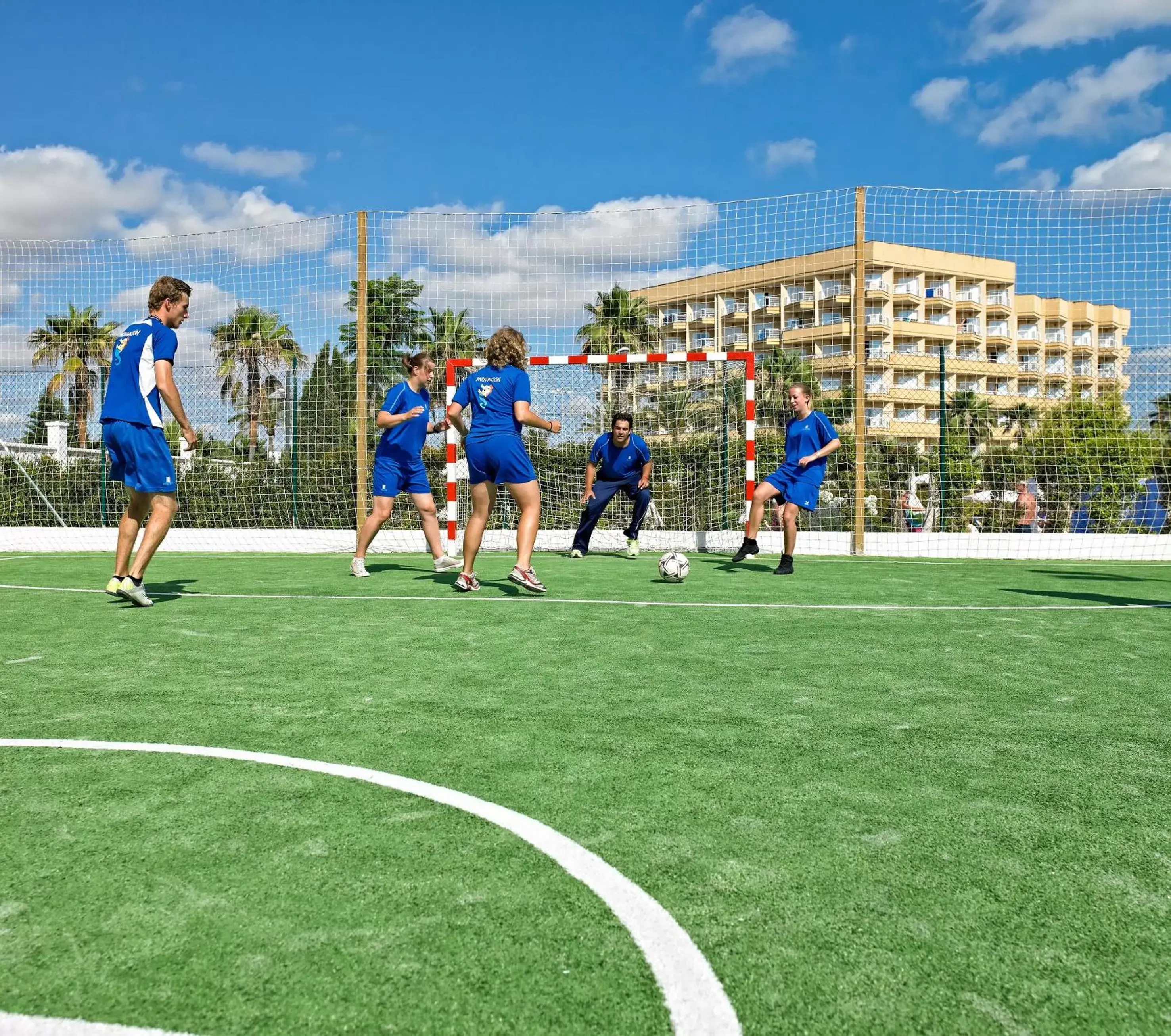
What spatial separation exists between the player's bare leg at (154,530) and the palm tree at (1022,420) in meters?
11.4

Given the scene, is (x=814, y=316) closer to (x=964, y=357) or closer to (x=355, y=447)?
(x=964, y=357)

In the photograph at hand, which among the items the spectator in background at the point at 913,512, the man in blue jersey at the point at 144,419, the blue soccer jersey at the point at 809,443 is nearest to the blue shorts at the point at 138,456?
the man in blue jersey at the point at 144,419

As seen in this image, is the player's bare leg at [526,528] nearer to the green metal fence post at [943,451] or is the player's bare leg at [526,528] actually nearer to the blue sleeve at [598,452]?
the blue sleeve at [598,452]

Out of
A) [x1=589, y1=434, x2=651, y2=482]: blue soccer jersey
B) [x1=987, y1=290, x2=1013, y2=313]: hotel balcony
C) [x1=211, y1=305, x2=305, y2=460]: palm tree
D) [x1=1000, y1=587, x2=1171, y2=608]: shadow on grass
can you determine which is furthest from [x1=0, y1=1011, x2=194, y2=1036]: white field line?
[x1=987, y1=290, x2=1013, y2=313]: hotel balcony

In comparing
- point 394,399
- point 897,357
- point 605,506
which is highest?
point 897,357

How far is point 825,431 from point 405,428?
434 cm

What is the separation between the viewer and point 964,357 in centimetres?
1524

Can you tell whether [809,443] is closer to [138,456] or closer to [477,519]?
[477,519]

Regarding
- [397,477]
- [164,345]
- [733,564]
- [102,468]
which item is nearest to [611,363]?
[733,564]

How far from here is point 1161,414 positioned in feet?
41.0

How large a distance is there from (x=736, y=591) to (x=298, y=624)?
12.1 feet

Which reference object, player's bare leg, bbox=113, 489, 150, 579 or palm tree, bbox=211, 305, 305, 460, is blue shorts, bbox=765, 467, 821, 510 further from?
palm tree, bbox=211, 305, 305, 460

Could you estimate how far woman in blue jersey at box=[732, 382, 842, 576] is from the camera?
31.0ft

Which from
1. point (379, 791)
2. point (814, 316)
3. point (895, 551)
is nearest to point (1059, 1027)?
point (379, 791)
